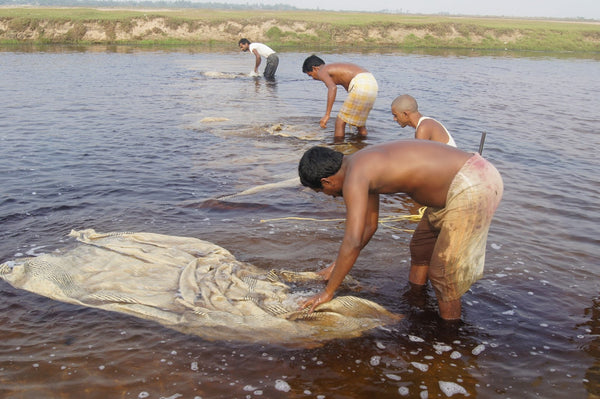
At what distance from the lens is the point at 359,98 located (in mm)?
9336

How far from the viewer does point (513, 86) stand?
18766 millimetres

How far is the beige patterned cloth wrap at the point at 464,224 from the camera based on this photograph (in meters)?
3.48

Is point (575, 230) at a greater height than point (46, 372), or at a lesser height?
greater

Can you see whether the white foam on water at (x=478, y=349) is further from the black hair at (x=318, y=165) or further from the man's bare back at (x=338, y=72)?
the man's bare back at (x=338, y=72)

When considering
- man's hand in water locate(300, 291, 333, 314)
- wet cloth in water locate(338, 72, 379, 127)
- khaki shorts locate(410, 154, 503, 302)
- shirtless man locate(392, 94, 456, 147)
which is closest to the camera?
khaki shorts locate(410, 154, 503, 302)

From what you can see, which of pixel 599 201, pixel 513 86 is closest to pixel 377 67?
pixel 513 86

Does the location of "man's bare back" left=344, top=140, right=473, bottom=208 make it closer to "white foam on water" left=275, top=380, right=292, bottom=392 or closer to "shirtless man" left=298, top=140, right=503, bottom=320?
"shirtless man" left=298, top=140, right=503, bottom=320

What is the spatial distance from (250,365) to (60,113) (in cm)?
1078

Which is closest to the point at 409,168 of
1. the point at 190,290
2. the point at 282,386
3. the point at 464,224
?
the point at 464,224

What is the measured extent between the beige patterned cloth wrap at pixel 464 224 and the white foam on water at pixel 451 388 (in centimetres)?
77

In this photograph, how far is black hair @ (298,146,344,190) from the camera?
330 cm

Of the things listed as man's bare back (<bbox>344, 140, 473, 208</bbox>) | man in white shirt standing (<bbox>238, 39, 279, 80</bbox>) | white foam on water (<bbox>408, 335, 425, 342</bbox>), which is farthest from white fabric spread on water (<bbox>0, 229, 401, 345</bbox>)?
man in white shirt standing (<bbox>238, 39, 279, 80</bbox>)

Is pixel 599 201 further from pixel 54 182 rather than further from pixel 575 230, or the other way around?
pixel 54 182

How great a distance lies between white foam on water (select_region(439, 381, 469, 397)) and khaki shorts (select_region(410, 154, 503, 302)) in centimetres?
77
